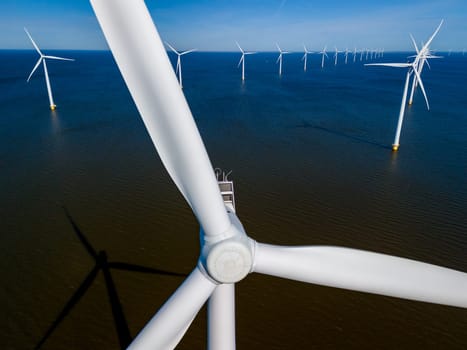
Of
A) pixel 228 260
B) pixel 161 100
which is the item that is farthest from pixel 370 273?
pixel 161 100

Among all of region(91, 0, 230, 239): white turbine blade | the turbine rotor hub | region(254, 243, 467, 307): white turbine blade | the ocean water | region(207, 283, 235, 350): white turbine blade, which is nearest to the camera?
region(91, 0, 230, 239): white turbine blade

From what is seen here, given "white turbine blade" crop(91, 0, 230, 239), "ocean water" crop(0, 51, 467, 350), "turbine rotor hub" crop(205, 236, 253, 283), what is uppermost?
"ocean water" crop(0, 51, 467, 350)

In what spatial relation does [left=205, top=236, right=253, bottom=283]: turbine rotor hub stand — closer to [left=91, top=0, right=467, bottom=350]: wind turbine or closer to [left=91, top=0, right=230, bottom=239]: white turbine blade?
[left=91, top=0, right=467, bottom=350]: wind turbine

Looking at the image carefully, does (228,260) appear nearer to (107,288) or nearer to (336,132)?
(107,288)

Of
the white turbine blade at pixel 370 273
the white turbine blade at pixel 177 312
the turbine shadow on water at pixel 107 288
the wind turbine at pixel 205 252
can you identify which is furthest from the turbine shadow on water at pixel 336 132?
the white turbine blade at pixel 177 312

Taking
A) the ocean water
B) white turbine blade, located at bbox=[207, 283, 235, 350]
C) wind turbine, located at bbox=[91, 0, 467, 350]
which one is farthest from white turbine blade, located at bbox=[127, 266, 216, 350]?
the ocean water

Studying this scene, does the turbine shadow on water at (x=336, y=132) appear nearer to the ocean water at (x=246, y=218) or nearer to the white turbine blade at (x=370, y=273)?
the ocean water at (x=246, y=218)

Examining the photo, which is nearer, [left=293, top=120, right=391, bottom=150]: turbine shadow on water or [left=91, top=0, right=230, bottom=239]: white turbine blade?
[left=91, top=0, right=230, bottom=239]: white turbine blade
